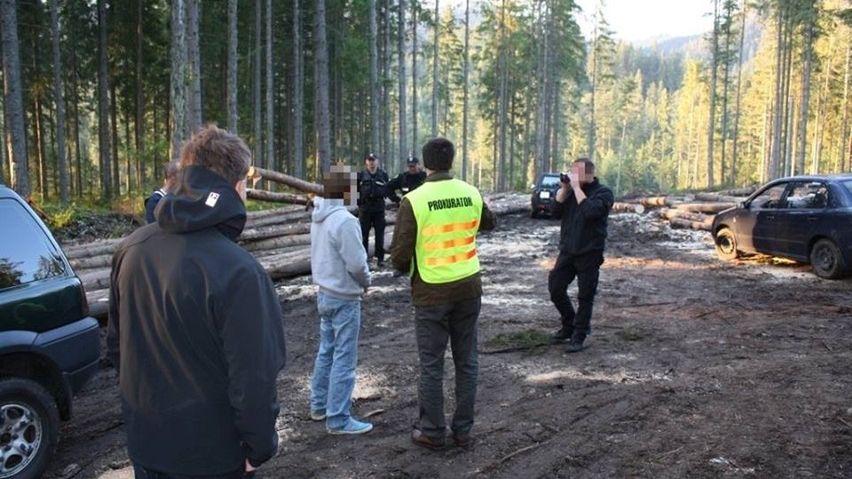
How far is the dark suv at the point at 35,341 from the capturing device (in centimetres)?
447

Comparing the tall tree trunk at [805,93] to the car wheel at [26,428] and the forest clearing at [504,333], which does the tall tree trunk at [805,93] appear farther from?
the car wheel at [26,428]

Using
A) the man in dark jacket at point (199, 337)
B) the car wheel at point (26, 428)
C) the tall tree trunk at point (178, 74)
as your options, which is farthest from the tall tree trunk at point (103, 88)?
the man in dark jacket at point (199, 337)

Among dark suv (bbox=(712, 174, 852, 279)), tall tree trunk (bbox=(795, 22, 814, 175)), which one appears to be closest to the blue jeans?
dark suv (bbox=(712, 174, 852, 279))

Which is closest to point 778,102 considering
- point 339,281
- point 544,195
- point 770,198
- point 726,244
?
point 544,195

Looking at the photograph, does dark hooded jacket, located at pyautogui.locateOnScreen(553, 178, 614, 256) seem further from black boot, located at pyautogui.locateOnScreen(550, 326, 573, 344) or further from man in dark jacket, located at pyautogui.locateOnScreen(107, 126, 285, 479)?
man in dark jacket, located at pyautogui.locateOnScreen(107, 126, 285, 479)

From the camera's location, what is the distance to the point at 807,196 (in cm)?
1265

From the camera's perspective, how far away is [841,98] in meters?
55.2

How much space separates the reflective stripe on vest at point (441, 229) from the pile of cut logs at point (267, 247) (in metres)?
4.61

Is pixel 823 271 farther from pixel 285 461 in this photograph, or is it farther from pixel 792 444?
pixel 285 461

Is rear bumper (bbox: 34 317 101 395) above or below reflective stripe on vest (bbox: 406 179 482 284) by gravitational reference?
below

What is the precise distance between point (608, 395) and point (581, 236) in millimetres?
2026

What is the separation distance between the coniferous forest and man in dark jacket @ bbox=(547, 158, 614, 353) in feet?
42.0

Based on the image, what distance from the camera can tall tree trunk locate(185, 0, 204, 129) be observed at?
60.5 ft

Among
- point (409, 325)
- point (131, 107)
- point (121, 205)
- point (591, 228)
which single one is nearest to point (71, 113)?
point (131, 107)
